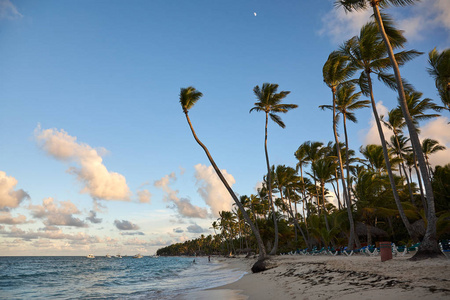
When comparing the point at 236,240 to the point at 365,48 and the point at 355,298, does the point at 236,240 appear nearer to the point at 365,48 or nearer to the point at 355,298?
the point at 365,48

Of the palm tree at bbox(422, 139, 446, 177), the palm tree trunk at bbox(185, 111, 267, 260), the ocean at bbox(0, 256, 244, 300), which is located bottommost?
the ocean at bbox(0, 256, 244, 300)

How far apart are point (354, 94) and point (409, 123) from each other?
12997mm

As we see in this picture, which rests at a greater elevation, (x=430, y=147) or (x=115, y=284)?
(x=430, y=147)

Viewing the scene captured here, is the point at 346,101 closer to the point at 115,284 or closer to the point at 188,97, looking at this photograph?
the point at 188,97

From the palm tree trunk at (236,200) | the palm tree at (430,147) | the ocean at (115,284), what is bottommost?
the ocean at (115,284)

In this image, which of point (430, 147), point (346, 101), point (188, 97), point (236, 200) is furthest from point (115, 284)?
point (430, 147)

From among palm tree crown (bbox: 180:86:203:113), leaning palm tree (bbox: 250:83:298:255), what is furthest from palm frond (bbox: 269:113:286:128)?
palm tree crown (bbox: 180:86:203:113)

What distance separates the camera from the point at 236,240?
92938 millimetres

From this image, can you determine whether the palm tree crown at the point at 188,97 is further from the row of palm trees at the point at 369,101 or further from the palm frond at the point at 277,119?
the palm frond at the point at 277,119

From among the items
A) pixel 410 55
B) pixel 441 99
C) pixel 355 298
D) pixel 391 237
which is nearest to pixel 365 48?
pixel 410 55

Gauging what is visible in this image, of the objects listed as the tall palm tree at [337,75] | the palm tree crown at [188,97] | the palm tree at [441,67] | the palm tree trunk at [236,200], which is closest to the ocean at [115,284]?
the palm tree trunk at [236,200]

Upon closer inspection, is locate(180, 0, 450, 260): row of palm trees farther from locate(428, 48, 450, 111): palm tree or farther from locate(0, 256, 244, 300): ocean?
locate(0, 256, 244, 300): ocean

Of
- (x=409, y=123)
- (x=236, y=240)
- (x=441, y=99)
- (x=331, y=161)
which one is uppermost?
(x=441, y=99)

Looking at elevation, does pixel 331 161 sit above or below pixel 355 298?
above
